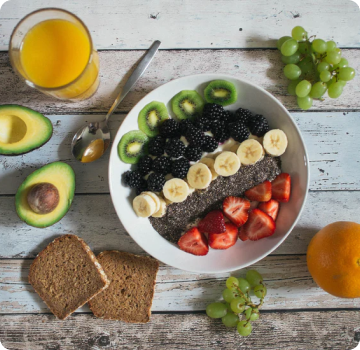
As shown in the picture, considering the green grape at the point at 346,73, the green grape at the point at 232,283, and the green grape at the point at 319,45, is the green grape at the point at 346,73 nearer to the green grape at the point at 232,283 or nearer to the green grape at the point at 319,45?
the green grape at the point at 319,45

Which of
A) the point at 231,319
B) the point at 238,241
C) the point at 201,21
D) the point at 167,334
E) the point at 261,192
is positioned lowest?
the point at 167,334

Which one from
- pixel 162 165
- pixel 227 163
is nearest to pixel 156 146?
pixel 162 165

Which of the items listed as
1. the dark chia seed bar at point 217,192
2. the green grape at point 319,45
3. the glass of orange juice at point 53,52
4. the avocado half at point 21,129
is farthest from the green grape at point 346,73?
the avocado half at point 21,129

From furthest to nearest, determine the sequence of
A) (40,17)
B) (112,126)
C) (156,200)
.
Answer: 1. (112,126)
2. (156,200)
3. (40,17)

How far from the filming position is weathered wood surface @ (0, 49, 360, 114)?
4.86 feet

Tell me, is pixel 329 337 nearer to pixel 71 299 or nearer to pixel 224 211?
pixel 224 211

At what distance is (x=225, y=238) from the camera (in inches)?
55.4

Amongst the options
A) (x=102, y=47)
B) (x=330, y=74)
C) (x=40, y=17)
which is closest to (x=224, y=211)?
(x=330, y=74)

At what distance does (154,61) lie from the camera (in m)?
1.49

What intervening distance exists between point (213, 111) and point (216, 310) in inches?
33.5

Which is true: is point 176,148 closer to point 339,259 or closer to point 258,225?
point 258,225

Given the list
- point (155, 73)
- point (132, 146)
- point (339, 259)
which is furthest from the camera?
point (155, 73)

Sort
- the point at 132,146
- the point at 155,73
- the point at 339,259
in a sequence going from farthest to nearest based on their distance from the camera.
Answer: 1. the point at 155,73
2. the point at 132,146
3. the point at 339,259

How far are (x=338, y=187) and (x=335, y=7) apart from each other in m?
0.81
